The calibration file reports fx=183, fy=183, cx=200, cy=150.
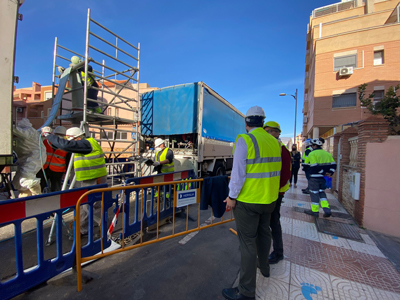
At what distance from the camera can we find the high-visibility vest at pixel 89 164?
322 centimetres

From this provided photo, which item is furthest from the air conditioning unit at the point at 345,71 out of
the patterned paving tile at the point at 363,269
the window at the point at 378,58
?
the patterned paving tile at the point at 363,269

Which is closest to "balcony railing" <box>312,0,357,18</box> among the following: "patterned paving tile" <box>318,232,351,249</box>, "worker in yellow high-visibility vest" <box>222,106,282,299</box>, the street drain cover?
the street drain cover

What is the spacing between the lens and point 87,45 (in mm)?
4633

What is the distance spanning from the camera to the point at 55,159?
13.8 feet

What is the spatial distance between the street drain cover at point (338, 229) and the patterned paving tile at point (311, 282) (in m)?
1.47

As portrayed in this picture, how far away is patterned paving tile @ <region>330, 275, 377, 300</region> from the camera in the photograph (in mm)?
1967

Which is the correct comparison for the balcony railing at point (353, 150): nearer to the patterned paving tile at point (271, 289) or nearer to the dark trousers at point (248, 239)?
the patterned paving tile at point (271, 289)

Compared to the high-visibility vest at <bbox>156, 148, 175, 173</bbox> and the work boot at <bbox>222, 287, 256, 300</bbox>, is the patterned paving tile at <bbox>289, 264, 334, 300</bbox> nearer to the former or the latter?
the work boot at <bbox>222, 287, 256, 300</bbox>

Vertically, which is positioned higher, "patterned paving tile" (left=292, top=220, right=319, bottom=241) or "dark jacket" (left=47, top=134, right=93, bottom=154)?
"dark jacket" (left=47, top=134, right=93, bottom=154)

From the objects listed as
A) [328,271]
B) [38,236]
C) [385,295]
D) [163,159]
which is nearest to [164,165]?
[163,159]

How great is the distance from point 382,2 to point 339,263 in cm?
2914

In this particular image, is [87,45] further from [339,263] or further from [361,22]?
[361,22]

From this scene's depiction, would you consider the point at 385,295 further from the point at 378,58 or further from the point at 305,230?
the point at 378,58

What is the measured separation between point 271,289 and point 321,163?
10.4ft
